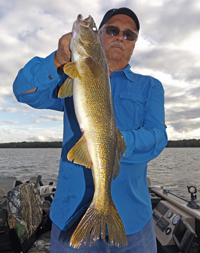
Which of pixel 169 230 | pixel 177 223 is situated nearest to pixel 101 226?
pixel 177 223

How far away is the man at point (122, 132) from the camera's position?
2118 millimetres

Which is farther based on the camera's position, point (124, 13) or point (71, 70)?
point (124, 13)

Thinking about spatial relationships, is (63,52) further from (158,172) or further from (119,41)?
(158,172)

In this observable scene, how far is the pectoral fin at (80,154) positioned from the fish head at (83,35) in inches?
33.5

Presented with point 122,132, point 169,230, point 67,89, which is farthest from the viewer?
point 169,230

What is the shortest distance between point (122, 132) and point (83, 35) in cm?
102

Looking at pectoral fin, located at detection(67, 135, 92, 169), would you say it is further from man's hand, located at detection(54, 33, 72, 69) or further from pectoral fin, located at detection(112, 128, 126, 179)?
man's hand, located at detection(54, 33, 72, 69)

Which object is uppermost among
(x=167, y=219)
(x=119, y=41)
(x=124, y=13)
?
(x=124, y=13)

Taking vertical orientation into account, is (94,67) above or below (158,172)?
above

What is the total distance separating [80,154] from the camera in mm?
1787

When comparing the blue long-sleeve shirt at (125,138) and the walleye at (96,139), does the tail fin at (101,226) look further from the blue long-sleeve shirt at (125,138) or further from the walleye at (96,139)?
the blue long-sleeve shirt at (125,138)

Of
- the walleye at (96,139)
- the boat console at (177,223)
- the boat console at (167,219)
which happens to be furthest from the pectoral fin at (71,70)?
the boat console at (167,219)

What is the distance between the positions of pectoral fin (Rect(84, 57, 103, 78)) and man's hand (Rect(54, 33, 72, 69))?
211 mm

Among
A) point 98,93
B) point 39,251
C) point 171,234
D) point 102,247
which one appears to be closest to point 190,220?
point 171,234
